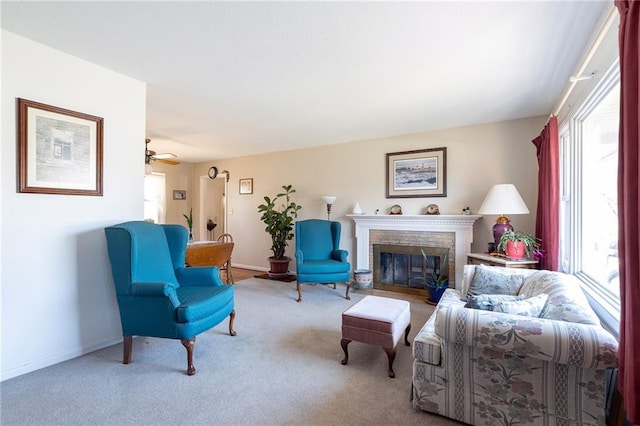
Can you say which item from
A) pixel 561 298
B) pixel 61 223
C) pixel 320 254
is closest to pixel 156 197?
pixel 320 254

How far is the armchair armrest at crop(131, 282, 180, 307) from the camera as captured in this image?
2.05 m

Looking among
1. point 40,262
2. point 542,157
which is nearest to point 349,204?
point 542,157

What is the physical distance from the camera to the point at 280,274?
513 cm

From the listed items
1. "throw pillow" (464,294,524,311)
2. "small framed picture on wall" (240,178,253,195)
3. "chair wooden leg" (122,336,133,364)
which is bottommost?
"chair wooden leg" (122,336,133,364)

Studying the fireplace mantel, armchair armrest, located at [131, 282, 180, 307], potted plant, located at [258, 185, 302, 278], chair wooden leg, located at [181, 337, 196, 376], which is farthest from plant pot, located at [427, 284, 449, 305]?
armchair armrest, located at [131, 282, 180, 307]

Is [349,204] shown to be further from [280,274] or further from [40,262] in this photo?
[40,262]

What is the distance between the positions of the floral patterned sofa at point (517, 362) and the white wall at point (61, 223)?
2.56 meters

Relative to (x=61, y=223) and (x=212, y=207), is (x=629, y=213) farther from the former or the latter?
(x=212, y=207)

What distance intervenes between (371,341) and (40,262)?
8.14 feet

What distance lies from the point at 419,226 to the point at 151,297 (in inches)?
132

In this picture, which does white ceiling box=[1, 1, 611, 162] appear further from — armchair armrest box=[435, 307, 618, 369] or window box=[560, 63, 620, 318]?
armchair armrest box=[435, 307, 618, 369]

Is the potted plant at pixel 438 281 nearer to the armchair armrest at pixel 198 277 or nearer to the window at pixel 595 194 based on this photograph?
the window at pixel 595 194

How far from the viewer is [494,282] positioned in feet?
7.98

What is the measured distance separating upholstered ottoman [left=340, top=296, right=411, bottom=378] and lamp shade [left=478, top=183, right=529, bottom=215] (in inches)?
60.7
